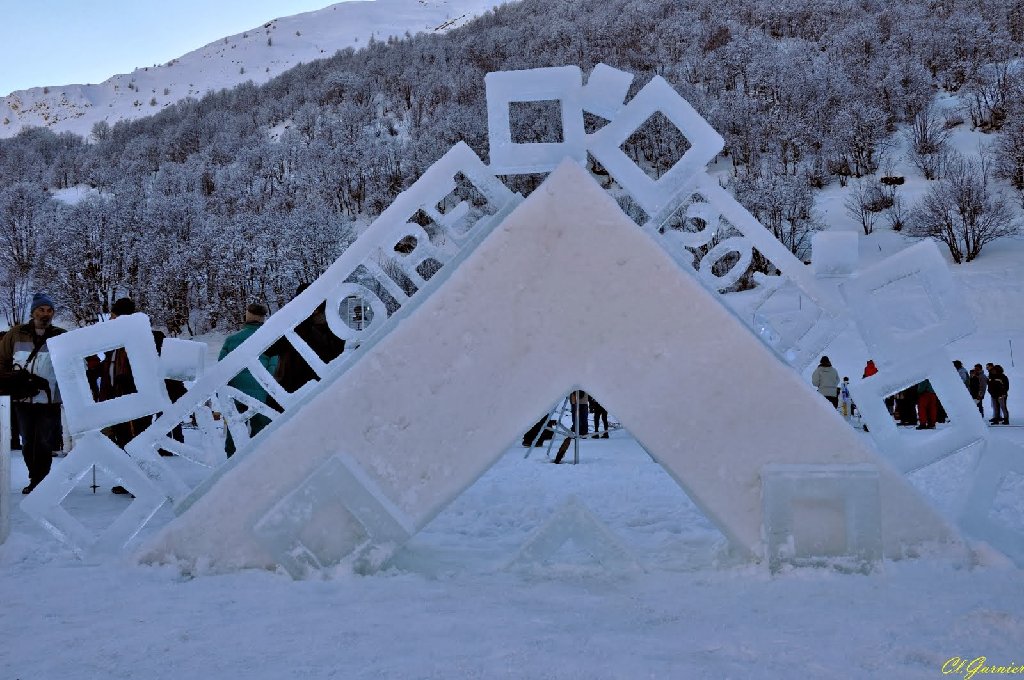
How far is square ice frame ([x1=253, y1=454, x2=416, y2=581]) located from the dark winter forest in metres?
32.3

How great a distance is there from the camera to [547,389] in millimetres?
2873

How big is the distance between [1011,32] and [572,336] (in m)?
58.6

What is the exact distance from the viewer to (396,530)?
283 centimetres

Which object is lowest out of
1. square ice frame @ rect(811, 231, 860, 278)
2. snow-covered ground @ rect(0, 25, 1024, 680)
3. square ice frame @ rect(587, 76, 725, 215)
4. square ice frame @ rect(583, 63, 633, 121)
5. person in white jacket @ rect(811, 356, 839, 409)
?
person in white jacket @ rect(811, 356, 839, 409)

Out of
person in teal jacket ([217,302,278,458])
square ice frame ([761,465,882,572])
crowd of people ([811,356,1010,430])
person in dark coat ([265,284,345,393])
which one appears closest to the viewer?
square ice frame ([761,465,882,572])

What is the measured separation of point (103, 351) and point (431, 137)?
2069 inches

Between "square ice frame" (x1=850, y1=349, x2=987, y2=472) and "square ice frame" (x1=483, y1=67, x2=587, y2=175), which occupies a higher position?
"square ice frame" (x1=483, y1=67, x2=587, y2=175)

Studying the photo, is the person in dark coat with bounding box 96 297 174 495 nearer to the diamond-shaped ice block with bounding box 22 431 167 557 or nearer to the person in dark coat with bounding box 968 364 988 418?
the diamond-shaped ice block with bounding box 22 431 167 557

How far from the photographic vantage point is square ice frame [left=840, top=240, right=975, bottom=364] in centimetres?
314

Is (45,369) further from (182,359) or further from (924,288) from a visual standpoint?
(924,288)

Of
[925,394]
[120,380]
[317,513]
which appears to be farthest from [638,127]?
[925,394]

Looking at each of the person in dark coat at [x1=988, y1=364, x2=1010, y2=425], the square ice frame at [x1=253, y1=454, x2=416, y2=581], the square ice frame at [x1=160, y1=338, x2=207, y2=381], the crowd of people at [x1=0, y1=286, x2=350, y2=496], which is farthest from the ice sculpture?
the person in dark coat at [x1=988, y1=364, x2=1010, y2=425]

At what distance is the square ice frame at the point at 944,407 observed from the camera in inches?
122

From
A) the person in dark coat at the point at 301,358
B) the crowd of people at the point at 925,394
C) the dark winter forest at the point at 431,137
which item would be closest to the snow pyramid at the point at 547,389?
the person in dark coat at the point at 301,358
